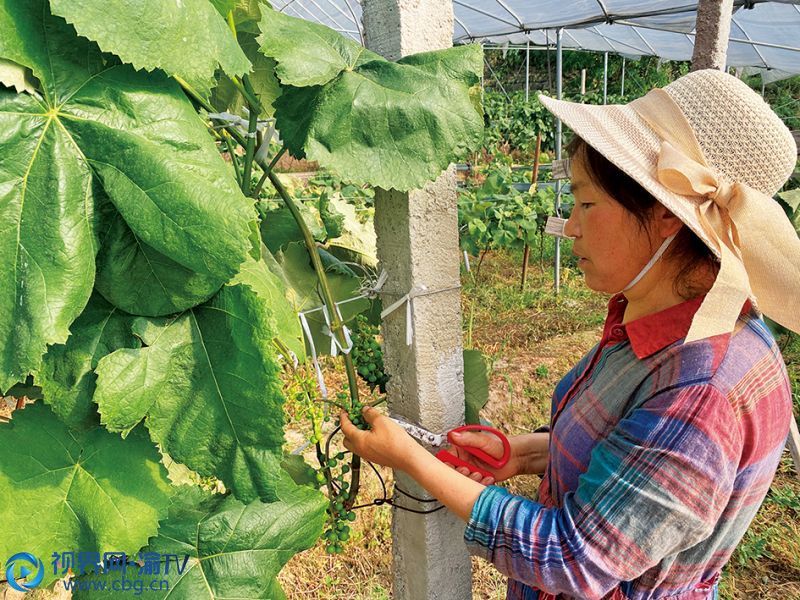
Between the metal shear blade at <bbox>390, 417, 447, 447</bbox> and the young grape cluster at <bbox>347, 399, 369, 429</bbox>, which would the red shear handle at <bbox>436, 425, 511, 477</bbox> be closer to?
the metal shear blade at <bbox>390, 417, 447, 447</bbox>

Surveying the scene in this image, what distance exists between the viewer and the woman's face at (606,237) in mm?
1060

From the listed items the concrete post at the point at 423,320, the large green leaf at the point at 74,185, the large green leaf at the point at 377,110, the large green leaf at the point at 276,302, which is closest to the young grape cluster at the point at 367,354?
the concrete post at the point at 423,320

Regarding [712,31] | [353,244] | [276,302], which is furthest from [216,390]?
[712,31]

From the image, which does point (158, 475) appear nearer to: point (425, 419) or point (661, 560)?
point (425, 419)

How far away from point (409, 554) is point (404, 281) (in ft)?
2.02

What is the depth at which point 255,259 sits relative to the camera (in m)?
1.06

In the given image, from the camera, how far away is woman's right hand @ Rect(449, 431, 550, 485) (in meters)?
1.35

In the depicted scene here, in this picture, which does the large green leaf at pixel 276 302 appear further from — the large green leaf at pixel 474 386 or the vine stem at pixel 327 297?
the large green leaf at pixel 474 386

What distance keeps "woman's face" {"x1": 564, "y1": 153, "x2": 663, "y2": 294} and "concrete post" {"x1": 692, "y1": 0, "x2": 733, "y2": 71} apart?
5.96 ft

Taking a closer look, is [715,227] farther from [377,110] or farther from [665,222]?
[377,110]

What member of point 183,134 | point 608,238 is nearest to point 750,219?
point 608,238

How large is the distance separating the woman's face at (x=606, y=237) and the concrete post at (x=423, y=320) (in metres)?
0.23

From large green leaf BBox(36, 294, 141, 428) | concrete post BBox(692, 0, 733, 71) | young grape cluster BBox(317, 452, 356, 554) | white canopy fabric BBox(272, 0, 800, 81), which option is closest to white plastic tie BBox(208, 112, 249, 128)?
large green leaf BBox(36, 294, 141, 428)

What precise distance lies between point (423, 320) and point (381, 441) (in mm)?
240
